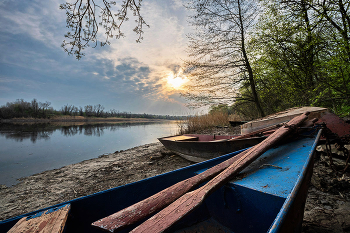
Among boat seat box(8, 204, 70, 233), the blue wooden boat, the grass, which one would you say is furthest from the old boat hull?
the grass

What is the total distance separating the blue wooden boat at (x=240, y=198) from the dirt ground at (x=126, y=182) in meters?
0.85

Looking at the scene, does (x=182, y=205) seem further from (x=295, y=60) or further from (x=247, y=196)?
(x=295, y=60)

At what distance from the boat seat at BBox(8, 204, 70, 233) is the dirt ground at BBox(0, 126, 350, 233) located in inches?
98.4

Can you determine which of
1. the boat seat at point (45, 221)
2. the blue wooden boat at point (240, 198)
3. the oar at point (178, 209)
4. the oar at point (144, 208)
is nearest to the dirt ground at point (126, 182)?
the blue wooden boat at point (240, 198)

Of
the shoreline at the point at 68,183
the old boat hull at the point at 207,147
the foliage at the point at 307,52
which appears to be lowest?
the shoreline at the point at 68,183

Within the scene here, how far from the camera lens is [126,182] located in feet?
14.7

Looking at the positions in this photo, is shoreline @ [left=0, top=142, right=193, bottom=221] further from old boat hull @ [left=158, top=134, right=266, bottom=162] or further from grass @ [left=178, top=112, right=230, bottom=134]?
grass @ [left=178, top=112, right=230, bottom=134]

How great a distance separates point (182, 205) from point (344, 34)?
7869 millimetres

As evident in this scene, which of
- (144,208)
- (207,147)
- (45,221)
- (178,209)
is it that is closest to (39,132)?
(207,147)

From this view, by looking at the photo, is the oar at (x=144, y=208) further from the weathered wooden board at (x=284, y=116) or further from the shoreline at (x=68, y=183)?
the shoreline at (x=68, y=183)

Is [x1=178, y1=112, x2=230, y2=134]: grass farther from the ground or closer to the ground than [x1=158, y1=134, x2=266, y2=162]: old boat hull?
farther from the ground

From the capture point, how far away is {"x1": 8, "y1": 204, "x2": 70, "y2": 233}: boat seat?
1.18 m

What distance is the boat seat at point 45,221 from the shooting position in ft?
3.87

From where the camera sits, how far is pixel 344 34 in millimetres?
5203
